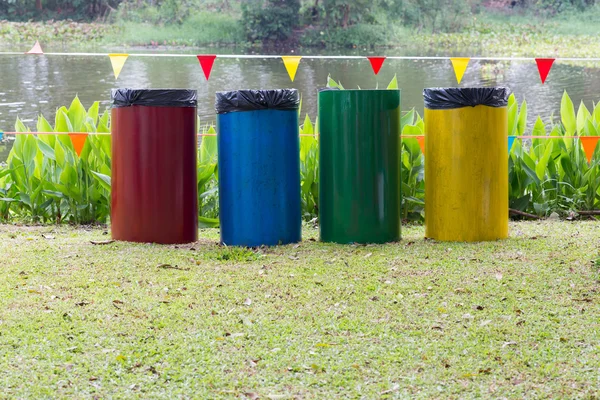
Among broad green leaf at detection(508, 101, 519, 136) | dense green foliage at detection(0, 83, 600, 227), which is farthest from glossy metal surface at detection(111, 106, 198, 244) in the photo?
broad green leaf at detection(508, 101, 519, 136)

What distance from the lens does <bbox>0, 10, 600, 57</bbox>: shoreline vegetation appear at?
33541 mm

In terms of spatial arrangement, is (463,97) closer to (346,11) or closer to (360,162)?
(360,162)

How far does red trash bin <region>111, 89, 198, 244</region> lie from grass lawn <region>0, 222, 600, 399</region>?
0.17 m

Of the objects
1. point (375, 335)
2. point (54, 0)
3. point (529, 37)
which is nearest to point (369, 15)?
point (529, 37)

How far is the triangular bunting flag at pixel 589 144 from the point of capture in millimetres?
5227

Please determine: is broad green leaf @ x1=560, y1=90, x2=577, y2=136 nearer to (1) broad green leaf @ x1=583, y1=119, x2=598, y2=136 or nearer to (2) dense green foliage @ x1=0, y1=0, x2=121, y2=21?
(1) broad green leaf @ x1=583, y1=119, x2=598, y2=136

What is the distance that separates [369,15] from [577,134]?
32.5m

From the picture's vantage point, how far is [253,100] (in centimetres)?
432

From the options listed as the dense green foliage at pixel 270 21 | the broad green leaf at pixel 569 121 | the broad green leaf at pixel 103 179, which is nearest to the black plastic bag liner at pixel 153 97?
the broad green leaf at pixel 103 179

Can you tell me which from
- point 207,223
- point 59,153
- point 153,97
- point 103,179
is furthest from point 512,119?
point 59,153

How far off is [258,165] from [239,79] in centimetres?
1779

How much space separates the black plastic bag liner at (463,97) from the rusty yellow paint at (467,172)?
27 mm

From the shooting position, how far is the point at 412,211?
5.30 metres

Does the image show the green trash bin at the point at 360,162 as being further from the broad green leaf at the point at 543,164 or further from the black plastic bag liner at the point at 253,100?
the broad green leaf at the point at 543,164
